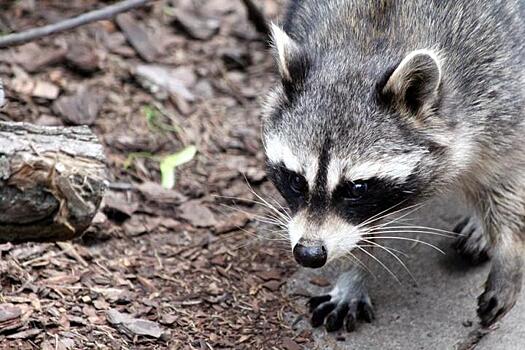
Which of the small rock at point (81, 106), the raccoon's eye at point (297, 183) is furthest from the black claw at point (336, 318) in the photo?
the small rock at point (81, 106)

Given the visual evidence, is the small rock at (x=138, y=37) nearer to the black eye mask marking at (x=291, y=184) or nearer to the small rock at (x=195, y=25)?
the small rock at (x=195, y=25)

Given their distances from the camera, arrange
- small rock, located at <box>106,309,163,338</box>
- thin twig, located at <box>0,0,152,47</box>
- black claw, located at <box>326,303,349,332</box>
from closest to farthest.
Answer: small rock, located at <box>106,309,163,338</box> < black claw, located at <box>326,303,349,332</box> < thin twig, located at <box>0,0,152,47</box>

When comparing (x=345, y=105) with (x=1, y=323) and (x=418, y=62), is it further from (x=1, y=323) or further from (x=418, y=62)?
(x=1, y=323)

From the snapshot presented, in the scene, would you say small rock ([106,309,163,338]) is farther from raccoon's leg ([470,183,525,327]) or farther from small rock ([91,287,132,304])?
raccoon's leg ([470,183,525,327])

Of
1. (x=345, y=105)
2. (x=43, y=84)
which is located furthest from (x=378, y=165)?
(x=43, y=84)

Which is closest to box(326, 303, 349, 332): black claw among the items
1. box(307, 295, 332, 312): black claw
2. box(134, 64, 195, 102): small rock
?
box(307, 295, 332, 312): black claw

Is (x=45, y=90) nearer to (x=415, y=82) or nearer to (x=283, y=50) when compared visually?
(x=283, y=50)
